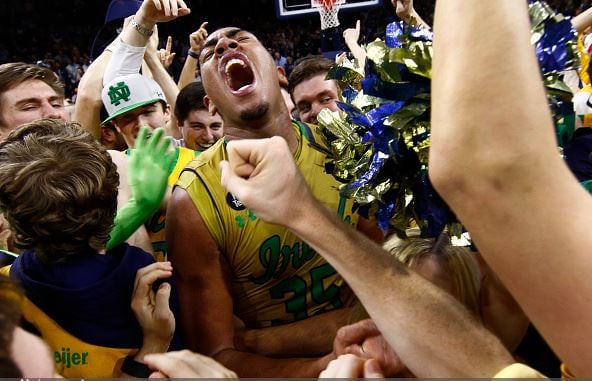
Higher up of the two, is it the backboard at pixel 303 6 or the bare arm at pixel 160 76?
the backboard at pixel 303 6

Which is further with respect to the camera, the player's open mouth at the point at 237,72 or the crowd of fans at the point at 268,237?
the player's open mouth at the point at 237,72

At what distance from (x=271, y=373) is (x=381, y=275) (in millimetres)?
790

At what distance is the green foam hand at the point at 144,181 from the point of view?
5.33 feet

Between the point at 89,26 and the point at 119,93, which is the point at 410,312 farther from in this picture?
the point at 89,26

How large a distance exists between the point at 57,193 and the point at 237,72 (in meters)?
1.02

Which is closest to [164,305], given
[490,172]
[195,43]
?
[490,172]

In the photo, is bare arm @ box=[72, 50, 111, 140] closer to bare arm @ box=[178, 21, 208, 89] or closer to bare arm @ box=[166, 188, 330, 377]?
bare arm @ box=[166, 188, 330, 377]

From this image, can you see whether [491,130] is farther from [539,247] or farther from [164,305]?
[164,305]

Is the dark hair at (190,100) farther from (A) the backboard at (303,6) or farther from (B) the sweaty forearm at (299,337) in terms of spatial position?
(A) the backboard at (303,6)

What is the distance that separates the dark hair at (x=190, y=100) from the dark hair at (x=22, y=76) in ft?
3.67

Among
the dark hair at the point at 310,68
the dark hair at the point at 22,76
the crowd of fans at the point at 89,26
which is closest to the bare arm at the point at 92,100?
the dark hair at the point at 22,76

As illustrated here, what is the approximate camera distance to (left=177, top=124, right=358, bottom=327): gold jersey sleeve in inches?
72.8

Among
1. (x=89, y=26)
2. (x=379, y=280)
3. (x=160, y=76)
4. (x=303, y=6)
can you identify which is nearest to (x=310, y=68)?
(x=160, y=76)

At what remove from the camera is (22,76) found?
2150mm
